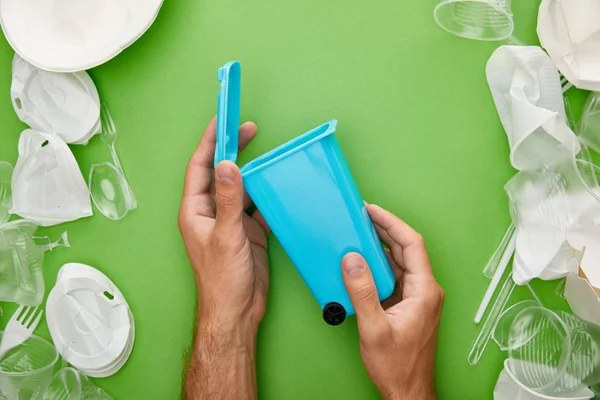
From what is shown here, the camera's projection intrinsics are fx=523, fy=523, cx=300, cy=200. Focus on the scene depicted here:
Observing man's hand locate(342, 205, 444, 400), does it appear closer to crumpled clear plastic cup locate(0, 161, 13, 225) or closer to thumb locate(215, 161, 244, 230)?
thumb locate(215, 161, 244, 230)

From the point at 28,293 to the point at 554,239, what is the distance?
3.23 feet

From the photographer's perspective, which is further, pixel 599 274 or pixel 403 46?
pixel 403 46

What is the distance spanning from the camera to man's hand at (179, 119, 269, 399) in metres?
0.91

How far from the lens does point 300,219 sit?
2.70 ft

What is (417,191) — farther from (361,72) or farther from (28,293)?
(28,293)

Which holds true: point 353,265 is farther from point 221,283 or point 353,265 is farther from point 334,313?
point 221,283

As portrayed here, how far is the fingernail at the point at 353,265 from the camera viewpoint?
31.7 inches

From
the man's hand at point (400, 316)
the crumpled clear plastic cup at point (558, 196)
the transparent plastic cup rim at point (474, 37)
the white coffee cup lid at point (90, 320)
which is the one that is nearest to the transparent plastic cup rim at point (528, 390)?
Answer: the man's hand at point (400, 316)

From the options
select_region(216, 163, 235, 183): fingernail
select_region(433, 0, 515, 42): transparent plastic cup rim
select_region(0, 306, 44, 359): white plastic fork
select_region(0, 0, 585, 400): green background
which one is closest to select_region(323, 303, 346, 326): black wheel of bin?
select_region(0, 0, 585, 400): green background

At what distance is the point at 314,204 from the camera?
812 mm

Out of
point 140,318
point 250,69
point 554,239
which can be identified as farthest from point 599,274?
point 140,318

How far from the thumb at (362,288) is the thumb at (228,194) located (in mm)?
191

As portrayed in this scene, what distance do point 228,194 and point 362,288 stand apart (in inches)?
10.0

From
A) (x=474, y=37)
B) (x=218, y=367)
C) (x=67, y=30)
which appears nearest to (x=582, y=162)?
(x=474, y=37)
